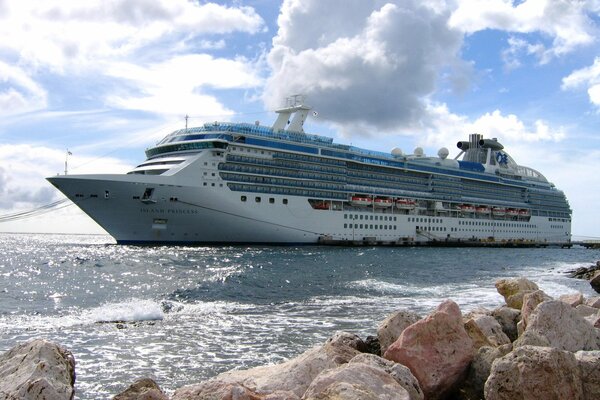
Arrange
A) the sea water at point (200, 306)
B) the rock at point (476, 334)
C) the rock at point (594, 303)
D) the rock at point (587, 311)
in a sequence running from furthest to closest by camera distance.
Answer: the rock at point (594, 303), the sea water at point (200, 306), the rock at point (587, 311), the rock at point (476, 334)

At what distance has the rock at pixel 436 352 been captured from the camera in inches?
296

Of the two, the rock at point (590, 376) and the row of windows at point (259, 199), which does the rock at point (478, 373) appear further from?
the row of windows at point (259, 199)

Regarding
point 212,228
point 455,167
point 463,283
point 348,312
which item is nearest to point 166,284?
point 348,312

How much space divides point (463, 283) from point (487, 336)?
2144cm

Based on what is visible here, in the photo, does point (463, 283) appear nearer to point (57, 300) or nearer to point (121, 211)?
point (57, 300)

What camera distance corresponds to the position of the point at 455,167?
89000mm

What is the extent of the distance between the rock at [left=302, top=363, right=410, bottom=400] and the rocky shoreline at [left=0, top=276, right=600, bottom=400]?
11 mm

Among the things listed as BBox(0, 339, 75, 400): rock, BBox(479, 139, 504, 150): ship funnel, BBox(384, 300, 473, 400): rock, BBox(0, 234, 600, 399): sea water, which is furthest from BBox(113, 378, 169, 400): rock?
BBox(479, 139, 504, 150): ship funnel

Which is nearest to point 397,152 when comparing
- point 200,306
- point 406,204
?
point 406,204

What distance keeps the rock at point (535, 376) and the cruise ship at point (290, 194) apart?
46.9m

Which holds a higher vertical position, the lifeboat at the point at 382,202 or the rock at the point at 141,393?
the lifeboat at the point at 382,202

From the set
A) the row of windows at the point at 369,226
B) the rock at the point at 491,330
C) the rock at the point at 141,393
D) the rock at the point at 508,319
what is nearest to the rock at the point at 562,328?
the rock at the point at 491,330

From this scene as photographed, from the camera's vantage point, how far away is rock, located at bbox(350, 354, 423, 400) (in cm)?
650

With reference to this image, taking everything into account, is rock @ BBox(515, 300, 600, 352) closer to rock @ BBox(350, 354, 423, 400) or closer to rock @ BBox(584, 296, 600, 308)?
rock @ BBox(350, 354, 423, 400)
